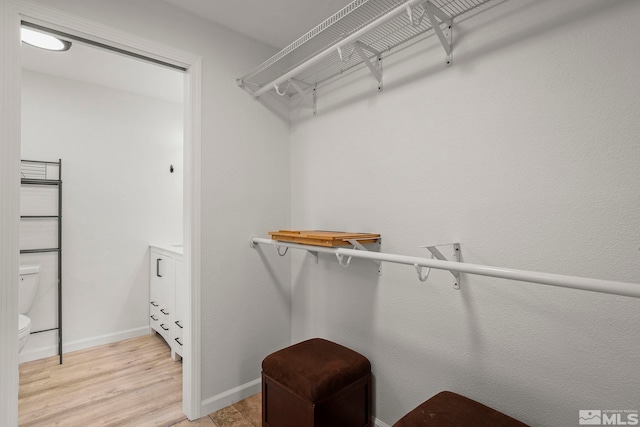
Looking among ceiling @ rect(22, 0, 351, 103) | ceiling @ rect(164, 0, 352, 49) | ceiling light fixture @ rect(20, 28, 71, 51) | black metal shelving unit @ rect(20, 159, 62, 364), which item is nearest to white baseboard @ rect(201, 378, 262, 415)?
black metal shelving unit @ rect(20, 159, 62, 364)

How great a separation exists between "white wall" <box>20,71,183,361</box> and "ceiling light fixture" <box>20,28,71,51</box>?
25.2 inches

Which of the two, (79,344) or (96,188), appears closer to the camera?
(79,344)

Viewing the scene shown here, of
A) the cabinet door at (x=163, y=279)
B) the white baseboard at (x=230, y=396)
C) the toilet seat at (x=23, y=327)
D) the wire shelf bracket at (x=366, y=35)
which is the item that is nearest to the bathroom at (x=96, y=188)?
the cabinet door at (x=163, y=279)

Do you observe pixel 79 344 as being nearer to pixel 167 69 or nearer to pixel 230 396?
pixel 230 396

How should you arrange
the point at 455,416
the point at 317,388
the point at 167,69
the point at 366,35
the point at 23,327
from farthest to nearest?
1. the point at 167,69
2. the point at 23,327
3. the point at 366,35
4. the point at 317,388
5. the point at 455,416

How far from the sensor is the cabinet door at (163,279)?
2.49 meters

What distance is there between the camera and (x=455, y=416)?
106cm

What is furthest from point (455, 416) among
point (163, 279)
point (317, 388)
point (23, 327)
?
point (23, 327)

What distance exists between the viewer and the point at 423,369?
1426 mm

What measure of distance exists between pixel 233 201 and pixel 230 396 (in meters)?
1.21

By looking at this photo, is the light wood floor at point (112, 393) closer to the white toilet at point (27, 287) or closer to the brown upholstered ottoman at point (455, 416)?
the white toilet at point (27, 287)

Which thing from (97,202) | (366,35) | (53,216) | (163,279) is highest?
(366,35)

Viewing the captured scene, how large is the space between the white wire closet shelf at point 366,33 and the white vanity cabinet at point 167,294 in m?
1.48

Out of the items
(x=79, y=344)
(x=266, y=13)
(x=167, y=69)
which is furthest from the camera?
(x=79, y=344)
